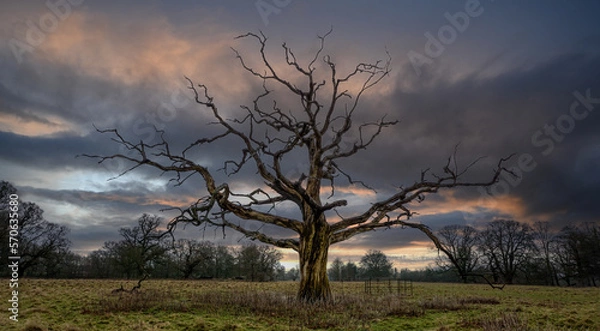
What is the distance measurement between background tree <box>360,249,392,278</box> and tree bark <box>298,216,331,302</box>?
230 ft

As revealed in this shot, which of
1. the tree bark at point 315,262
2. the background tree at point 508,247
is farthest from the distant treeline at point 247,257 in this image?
the tree bark at point 315,262

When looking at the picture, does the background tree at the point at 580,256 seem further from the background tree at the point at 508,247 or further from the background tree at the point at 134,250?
the background tree at the point at 134,250

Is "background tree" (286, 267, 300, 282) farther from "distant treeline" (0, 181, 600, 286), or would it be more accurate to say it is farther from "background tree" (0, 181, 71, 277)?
"background tree" (0, 181, 71, 277)

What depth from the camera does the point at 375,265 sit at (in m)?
83.3

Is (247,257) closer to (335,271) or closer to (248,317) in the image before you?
(335,271)

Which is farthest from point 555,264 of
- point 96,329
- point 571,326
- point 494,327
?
point 96,329

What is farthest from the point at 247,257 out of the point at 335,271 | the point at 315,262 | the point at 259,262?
the point at 315,262

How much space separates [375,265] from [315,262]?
71803 mm

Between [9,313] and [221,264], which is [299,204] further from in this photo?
[221,264]

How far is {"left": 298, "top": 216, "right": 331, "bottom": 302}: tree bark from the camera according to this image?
16.1 m

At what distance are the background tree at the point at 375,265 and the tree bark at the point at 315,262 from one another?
230ft

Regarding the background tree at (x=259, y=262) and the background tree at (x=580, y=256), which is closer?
the background tree at (x=580, y=256)

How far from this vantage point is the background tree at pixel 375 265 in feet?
270

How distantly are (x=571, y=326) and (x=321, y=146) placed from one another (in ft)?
40.4
